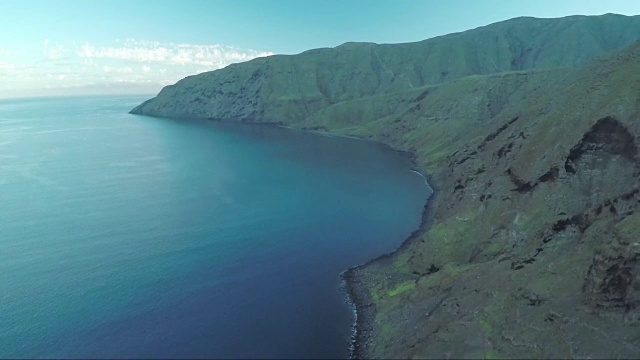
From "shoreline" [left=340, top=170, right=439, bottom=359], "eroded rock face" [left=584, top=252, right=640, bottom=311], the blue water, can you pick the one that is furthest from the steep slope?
the blue water

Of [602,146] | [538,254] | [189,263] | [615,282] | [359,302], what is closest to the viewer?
[615,282]

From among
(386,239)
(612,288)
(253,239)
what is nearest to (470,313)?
(612,288)

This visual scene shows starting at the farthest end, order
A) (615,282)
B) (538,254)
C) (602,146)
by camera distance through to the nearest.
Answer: (602,146)
(538,254)
(615,282)

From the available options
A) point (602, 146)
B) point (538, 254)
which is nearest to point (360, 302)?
point (538, 254)

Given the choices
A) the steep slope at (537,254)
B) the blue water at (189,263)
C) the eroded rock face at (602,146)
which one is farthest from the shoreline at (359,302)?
the eroded rock face at (602,146)

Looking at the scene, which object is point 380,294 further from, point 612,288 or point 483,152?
point 483,152

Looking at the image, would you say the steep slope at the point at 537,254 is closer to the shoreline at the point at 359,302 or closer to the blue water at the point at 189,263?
the shoreline at the point at 359,302

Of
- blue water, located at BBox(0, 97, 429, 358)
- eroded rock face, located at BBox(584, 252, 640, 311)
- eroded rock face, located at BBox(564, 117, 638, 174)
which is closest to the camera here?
eroded rock face, located at BBox(584, 252, 640, 311)

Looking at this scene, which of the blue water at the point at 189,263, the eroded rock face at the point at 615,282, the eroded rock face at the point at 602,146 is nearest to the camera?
the eroded rock face at the point at 615,282

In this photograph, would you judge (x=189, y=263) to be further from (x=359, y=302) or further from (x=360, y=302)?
(x=360, y=302)

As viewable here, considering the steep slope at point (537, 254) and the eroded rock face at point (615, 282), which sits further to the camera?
the steep slope at point (537, 254)

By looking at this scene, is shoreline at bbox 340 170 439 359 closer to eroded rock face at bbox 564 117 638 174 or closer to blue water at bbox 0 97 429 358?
blue water at bbox 0 97 429 358
